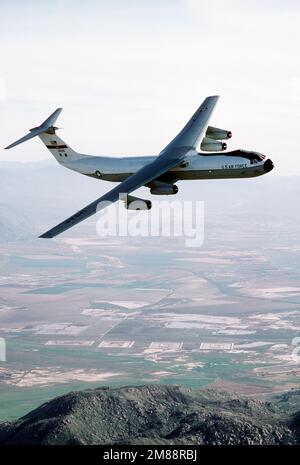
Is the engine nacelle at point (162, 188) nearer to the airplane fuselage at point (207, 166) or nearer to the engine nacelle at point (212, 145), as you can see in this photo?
the airplane fuselage at point (207, 166)

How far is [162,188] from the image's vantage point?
3189 inches

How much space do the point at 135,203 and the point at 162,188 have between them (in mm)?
6681

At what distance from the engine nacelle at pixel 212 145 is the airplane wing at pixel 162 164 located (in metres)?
1.21

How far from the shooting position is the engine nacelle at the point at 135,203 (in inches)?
2960

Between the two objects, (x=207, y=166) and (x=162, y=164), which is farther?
(x=207, y=166)

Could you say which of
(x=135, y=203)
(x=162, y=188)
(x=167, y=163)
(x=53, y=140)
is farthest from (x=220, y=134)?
(x=135, y=203)

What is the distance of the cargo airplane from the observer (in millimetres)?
78812

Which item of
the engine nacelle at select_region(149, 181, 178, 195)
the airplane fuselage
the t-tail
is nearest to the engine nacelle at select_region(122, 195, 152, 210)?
the engine nacelle at select_region(149, 181, 178, 195)

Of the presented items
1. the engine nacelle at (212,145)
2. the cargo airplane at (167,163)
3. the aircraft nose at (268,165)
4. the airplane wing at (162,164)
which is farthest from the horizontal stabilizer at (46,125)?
the aircraft nose at (268,165)

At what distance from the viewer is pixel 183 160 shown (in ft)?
272

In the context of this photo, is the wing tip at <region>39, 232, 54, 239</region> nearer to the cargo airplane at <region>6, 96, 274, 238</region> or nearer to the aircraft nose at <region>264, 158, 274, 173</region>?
the cargo airplane at <region>6, 96, 274, 238</region>

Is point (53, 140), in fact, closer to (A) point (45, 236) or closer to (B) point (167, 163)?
(B) point (167, 163)
